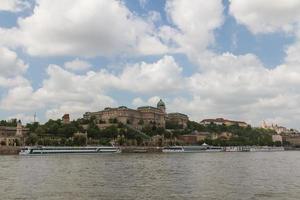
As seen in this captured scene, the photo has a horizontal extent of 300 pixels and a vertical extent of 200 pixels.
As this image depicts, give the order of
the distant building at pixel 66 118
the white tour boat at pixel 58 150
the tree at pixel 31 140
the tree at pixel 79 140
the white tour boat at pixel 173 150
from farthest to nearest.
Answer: the distant building at pixel 66 118, the tree at pixel 79 140, the white tour boat at pixel 173 150, the tree at pixel 31 140, the white tour boat at pixel 58 150

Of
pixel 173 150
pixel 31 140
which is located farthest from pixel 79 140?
pixel 173 150

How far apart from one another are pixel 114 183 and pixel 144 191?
589 centimetres

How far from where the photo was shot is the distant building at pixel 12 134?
151 m

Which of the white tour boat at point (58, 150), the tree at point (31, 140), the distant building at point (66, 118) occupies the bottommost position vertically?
the white tour boat at point (58, 150)

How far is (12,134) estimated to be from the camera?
166250 mm

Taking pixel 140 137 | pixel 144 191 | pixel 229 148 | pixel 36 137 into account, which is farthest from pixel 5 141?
pixel 144 191

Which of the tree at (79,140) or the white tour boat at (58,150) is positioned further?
the tree at (79,140)

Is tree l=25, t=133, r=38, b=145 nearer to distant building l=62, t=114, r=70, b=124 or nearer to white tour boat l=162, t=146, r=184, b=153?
distant building l=62, t=114, r=70, b=124

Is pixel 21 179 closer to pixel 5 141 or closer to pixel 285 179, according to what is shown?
pixel 285 179

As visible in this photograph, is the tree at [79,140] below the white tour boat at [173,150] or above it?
above

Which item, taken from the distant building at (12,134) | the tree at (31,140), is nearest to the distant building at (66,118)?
the distant building at (12,134)

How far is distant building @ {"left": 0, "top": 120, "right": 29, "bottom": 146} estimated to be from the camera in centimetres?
15112

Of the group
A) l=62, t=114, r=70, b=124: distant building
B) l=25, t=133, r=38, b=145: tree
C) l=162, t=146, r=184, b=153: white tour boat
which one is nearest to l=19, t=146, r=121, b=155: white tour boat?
l=162, t=146, r=184, b=153: white tour boat

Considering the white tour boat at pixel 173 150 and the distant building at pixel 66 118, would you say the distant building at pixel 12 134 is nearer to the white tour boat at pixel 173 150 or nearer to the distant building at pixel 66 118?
the distant building at pixel 66 118
